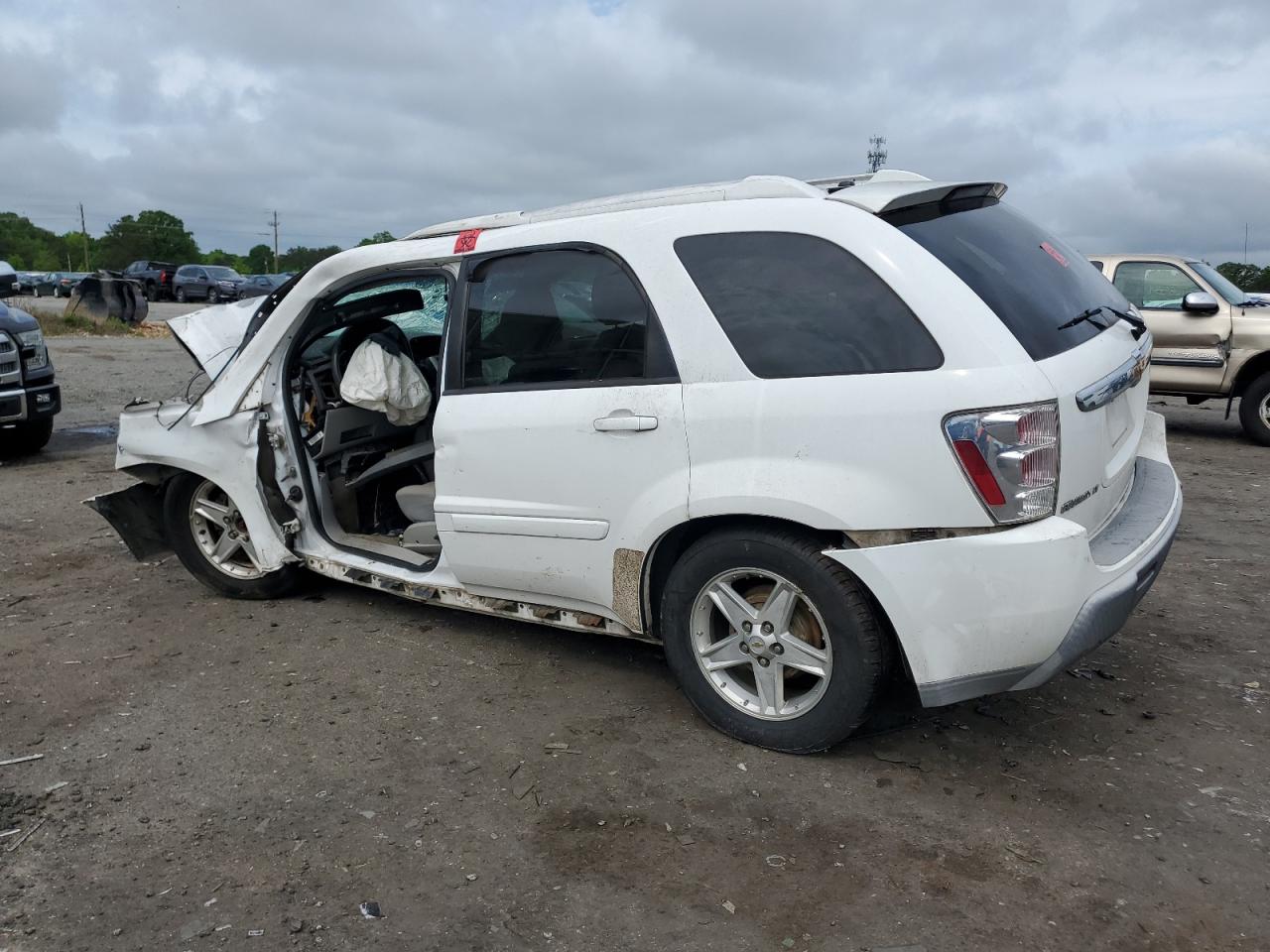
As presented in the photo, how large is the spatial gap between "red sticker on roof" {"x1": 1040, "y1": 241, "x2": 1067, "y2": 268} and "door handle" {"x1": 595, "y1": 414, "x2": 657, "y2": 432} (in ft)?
5.10

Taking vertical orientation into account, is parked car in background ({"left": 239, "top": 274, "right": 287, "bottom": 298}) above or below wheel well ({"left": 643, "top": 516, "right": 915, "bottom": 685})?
above

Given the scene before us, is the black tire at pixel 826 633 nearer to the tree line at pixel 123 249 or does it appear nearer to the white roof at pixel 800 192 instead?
the white roof at pixel 800 192

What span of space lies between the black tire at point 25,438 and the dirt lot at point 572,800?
5483mm

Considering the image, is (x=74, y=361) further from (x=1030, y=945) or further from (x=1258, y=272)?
(x=1258, y=272)

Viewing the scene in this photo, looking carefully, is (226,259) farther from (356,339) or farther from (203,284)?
(356,339)

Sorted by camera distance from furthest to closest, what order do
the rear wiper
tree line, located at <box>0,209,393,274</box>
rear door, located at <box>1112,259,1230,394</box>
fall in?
tree line, located at <box>0,209,393,274</box> < rear door, located at <box>1112,259,1230,394</box> < the rear wiper

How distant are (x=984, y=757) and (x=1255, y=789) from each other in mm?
801

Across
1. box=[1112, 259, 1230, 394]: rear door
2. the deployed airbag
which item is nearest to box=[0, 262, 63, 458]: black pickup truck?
the deployed airbag

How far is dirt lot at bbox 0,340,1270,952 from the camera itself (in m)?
2.70

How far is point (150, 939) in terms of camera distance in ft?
8.71

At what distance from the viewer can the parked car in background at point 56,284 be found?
155 ft

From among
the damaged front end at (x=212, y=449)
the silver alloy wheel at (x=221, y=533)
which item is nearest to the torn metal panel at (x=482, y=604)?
the damaged front end at (x=212, y=449)

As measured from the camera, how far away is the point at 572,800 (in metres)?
3.31

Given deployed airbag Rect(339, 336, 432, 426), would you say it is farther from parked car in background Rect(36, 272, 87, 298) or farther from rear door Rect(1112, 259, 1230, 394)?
parked car in background Rect(36, 272, 87, 298)
